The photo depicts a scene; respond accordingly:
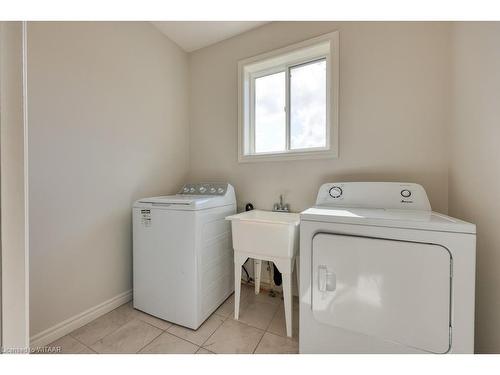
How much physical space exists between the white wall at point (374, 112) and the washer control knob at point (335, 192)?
213 millimetres

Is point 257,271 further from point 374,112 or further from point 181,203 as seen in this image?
point 374,112

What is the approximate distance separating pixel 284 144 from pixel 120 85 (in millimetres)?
1516

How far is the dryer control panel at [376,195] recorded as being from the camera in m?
1.19

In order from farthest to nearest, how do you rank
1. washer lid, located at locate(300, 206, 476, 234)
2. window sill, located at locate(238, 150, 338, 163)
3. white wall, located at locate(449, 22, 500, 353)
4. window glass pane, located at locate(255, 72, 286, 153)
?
window glass pane, located at locate(255, 72, 286, 153) → window sill, located at locate(238, 150, 338, 163) → white wall, located at locate(449, 22, 500, 353) → washer lid, located at locate(300, 206, 476, 234)

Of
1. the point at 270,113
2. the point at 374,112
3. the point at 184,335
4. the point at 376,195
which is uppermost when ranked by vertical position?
the point at 270,113

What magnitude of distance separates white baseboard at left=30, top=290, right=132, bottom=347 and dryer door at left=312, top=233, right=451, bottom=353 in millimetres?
1569

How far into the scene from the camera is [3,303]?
49cm

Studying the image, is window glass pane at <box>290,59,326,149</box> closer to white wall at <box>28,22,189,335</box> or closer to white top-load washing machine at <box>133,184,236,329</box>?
white top-load washing machine at <box>133,184,236,329</box>

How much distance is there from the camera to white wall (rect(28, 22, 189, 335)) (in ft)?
3.84

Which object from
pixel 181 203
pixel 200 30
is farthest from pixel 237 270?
pixel 200 30

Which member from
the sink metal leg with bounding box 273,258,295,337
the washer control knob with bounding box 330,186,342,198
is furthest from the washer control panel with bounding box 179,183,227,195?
the washer control knob with bounding box 330,186,342,198

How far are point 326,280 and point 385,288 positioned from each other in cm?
25

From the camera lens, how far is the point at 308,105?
1.81 metres

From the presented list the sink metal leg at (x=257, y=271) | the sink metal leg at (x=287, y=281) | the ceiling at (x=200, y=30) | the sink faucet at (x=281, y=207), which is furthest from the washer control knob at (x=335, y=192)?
the ceiling at (x=200, y=30)
